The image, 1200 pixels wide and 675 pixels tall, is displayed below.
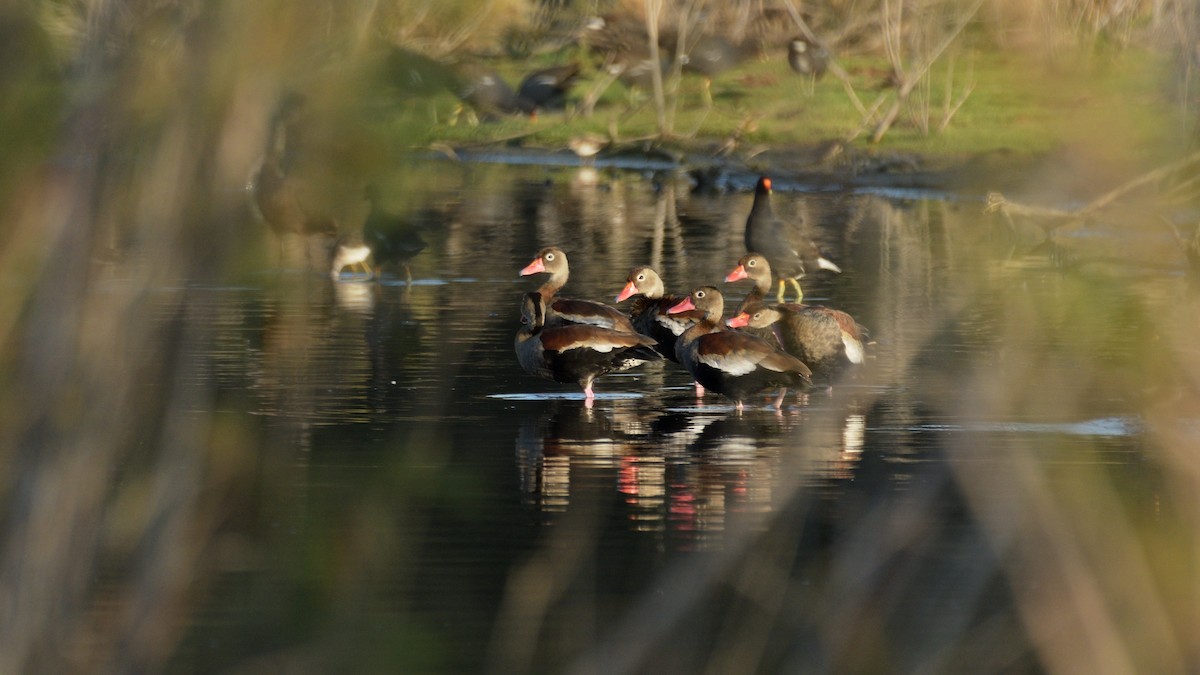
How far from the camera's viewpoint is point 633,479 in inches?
365

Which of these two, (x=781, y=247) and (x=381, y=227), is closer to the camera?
(x=381, y=227)

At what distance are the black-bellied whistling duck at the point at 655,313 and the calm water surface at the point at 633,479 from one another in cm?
31

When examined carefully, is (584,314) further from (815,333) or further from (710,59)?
(710,59)

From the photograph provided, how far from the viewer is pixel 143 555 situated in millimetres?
2982

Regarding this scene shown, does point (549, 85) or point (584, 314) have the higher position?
point (549, 85)

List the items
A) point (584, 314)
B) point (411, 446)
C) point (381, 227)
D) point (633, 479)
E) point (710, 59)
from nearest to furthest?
point (381, 227) < point (411, 446) < point (633, 479) < point (584, 314) < point (710, 59)

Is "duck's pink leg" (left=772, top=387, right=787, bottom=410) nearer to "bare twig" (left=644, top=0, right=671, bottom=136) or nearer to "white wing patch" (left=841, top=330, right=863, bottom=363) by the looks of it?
"white wing patch" (left=841, top=330, right=863, bottom=363)

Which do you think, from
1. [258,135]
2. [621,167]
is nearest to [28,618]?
[258,135]

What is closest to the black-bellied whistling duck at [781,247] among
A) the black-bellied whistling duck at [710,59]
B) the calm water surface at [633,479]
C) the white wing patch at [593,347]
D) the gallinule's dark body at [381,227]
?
the calm water surface at [633,479]

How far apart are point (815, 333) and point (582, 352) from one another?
140 cm

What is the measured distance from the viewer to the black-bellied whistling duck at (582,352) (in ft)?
37.8

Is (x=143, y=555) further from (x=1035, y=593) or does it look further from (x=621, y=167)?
(x=621, y=167)

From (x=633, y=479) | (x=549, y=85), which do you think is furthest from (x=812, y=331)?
(x=549, y=85)

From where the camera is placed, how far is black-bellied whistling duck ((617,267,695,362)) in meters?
12.6
